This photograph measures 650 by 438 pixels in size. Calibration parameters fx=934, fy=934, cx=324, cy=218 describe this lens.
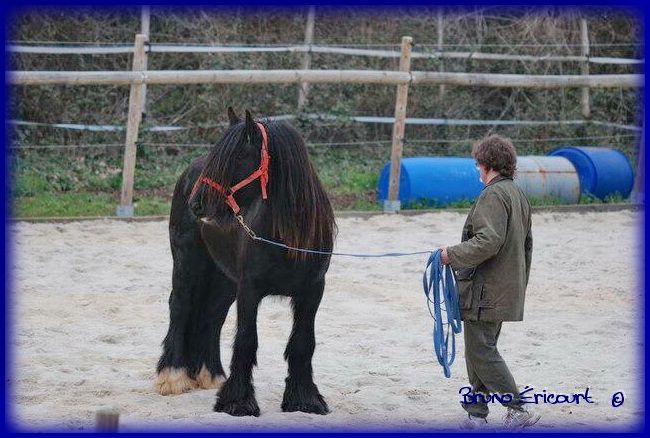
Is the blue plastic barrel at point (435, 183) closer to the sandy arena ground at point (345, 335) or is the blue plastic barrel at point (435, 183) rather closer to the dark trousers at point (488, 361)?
the sandy arena ground at point (345, 335)

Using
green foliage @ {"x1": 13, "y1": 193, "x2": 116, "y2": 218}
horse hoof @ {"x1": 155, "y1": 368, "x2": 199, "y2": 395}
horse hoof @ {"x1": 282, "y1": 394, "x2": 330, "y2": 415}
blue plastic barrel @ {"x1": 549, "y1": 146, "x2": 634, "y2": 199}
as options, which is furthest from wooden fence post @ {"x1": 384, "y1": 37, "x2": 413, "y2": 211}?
horse hoof @ {"x1": 282, "y1": 394, "x2": 330, "y2": 415}

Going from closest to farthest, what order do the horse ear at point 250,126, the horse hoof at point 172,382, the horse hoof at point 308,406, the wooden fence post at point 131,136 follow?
the horse ear at point 250,126 → the horse hoof at point 308,406 → the horse hoof at point 172,382 → the wooden fence post at point 131,136

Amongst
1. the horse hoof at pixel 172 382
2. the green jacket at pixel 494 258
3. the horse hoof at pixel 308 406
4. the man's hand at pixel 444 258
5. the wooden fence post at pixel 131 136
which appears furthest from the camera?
the wooden fence post at pixel 131 136

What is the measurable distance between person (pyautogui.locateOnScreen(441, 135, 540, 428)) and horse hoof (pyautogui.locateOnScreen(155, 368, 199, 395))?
157 cm

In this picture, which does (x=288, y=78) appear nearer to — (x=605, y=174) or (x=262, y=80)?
(x=262, y=80)

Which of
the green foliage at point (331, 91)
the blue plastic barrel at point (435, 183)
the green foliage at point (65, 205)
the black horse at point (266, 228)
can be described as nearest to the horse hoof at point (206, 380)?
the black horse at point (266, 228)

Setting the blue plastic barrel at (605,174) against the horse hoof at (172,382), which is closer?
the horse hoof at (172,382)

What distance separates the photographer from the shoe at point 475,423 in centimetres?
421

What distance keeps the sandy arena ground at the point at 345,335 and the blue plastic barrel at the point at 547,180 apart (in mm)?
1225

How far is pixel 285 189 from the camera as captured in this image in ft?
14.7

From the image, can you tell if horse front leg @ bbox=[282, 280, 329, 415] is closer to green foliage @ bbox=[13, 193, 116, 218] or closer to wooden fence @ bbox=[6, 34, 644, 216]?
wooden fence @ bbox=[6, 34, 644, 216]

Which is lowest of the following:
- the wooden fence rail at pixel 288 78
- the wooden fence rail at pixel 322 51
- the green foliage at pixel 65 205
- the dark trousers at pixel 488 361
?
the green foliage at pixel 65 205

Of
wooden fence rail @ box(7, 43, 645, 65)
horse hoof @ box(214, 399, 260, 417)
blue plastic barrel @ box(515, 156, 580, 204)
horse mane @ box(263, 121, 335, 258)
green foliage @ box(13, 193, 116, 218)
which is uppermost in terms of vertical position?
wooden fence rail @ box(7, 43, 645, 65)

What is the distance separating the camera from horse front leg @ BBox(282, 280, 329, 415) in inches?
180
